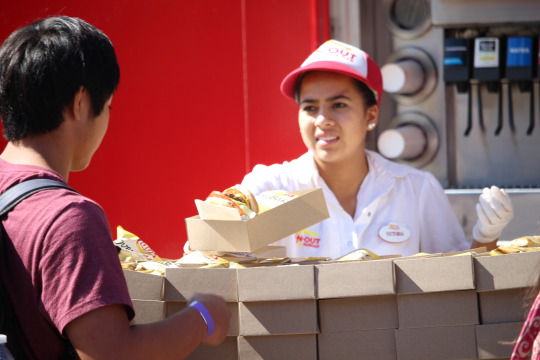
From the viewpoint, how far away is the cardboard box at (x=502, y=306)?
1.38 meters

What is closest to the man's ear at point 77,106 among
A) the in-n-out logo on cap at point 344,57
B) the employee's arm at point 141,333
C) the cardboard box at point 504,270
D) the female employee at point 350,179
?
the employee's arm at point 141,333

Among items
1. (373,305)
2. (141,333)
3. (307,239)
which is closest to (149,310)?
(141,333)

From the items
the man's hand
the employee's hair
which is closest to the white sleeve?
the man's hand

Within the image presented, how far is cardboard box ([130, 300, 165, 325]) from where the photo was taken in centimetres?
139

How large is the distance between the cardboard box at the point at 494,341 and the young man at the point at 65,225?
19.4 inches

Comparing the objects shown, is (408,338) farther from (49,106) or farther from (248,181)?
(248,181)

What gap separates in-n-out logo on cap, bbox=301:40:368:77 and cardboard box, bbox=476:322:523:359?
1132 millimetres

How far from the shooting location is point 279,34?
2639mm

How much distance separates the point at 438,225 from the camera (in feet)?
7.67

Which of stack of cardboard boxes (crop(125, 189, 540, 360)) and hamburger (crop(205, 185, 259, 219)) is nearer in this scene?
stack of cardboard boxes (crop(125, 189, 540, 360))

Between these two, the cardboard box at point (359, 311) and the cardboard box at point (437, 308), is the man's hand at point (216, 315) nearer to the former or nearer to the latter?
the cardboard box at point (359, 311)

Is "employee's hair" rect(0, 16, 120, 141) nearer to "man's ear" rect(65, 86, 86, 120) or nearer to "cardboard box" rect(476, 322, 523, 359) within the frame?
"man's ear" rect(65, 86, 86, 120)

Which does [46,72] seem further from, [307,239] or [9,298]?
[307,239]

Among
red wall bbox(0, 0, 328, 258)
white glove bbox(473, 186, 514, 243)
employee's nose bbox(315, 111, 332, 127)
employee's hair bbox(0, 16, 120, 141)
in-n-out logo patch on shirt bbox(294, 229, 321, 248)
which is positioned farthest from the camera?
red wall bbox(0, 0, 328, 258)
